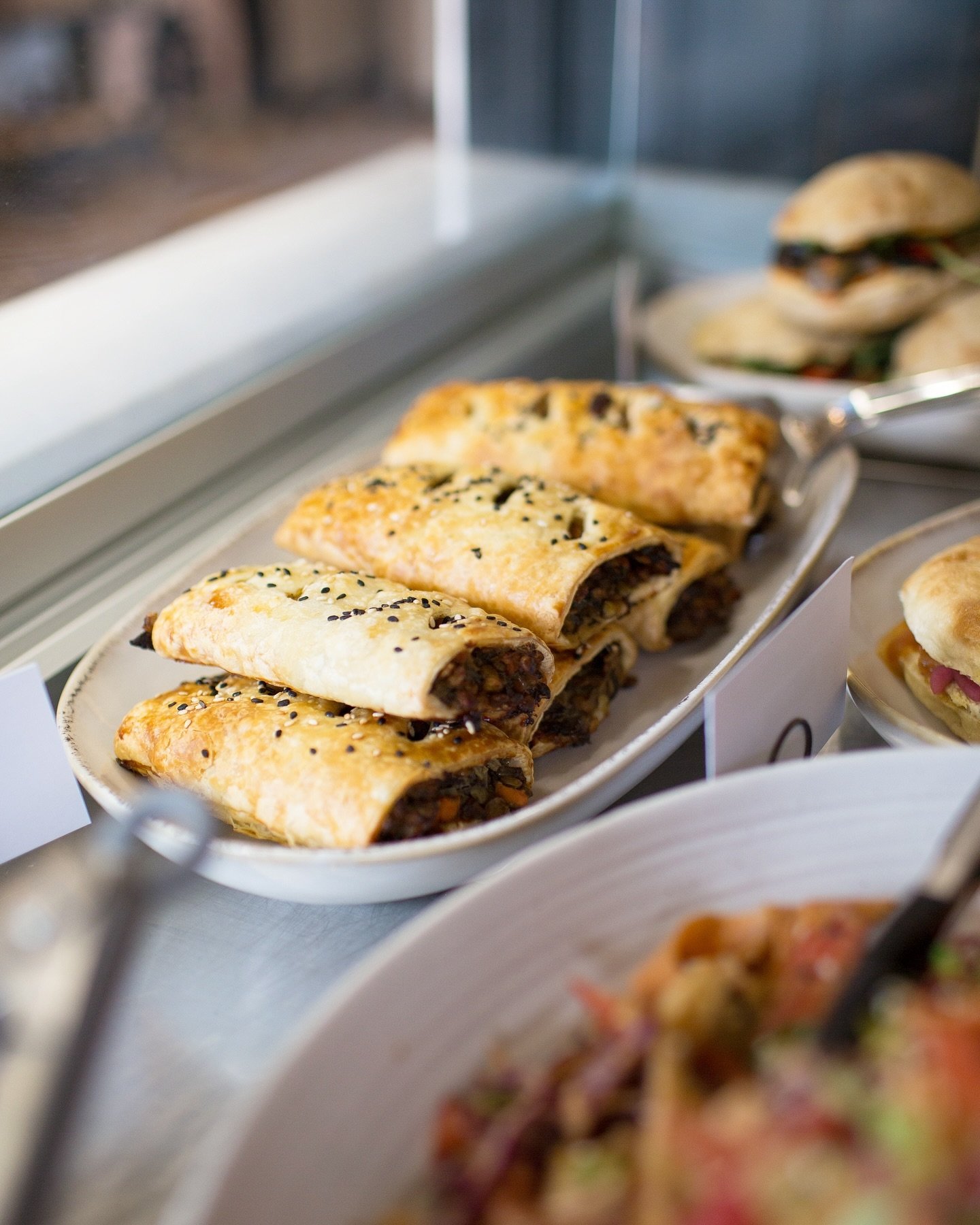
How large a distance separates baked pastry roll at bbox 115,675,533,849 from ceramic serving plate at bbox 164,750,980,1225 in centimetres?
27

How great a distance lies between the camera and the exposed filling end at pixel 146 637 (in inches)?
67.9

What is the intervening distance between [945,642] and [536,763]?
0.59m

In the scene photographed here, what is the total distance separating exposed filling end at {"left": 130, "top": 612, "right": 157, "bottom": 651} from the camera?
1.73 m

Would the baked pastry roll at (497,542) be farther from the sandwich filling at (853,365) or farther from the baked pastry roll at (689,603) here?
the sandwich filling at (853,365)

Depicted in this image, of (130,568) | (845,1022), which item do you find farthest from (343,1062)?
(130,568)

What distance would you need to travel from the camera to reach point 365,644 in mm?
1464

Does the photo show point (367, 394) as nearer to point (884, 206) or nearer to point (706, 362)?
point (706, 362)

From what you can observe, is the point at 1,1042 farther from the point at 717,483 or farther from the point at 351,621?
the point at 717,483

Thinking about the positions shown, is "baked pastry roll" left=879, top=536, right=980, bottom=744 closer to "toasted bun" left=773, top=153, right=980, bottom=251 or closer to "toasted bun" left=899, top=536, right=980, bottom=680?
"toasted bun" left=899, top=536, right=980, bottom=680

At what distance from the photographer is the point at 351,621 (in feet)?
4.98

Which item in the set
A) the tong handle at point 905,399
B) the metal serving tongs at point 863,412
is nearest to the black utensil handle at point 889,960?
the metal serving tongs at point 863,412

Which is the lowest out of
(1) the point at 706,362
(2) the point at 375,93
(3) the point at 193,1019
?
(3) the point at 193,1019

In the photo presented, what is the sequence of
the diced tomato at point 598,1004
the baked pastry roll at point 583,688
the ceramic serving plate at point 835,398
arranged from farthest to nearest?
the ceramic serving plate at point 835,398, the baked pastry roll at point 583,688, the diced tomato at point 598,1004

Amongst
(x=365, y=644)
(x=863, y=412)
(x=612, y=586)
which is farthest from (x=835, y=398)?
(x=365, y=644)
